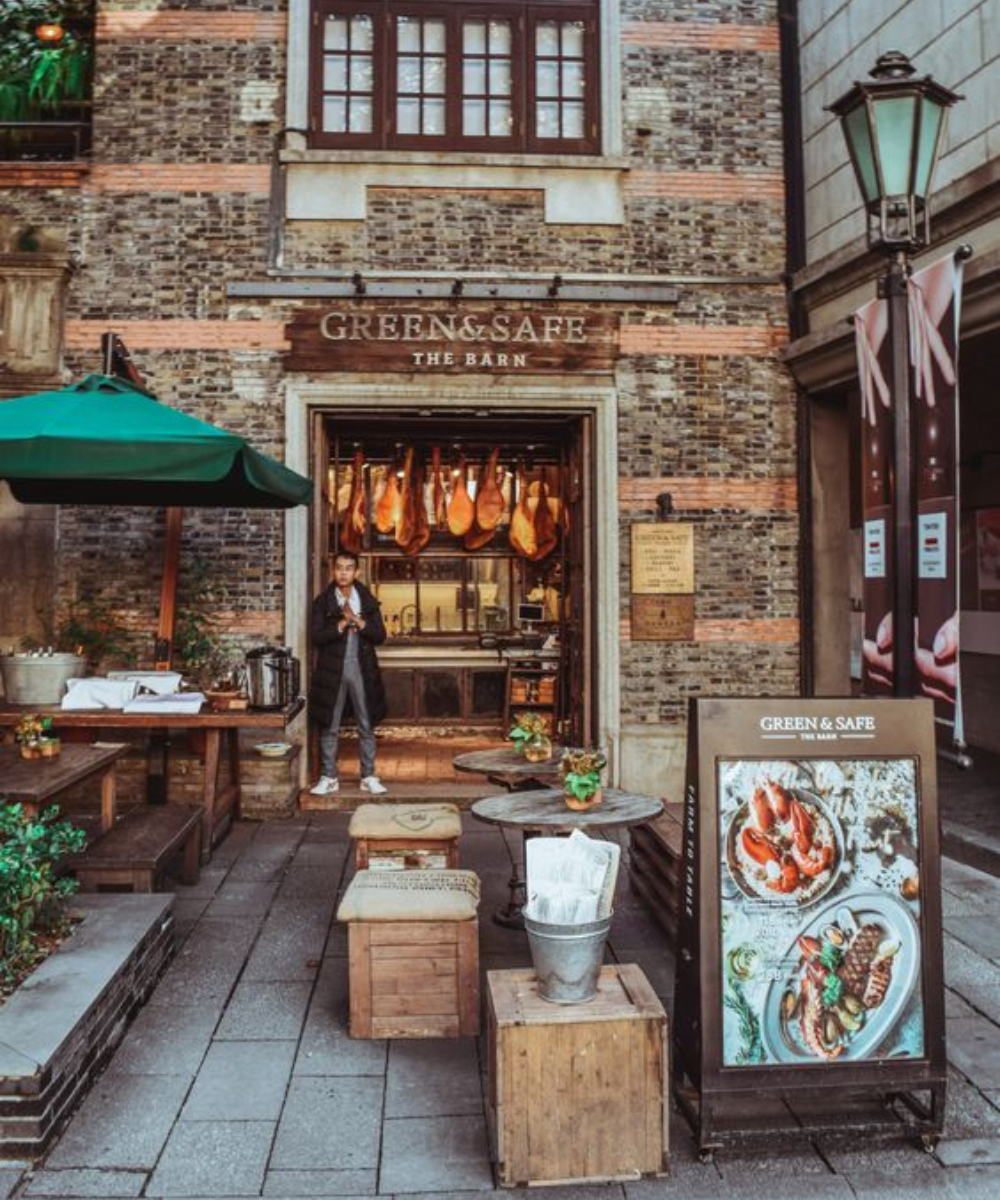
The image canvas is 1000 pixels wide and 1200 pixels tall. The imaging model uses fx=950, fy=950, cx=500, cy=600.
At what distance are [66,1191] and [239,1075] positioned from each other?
2.67 feet

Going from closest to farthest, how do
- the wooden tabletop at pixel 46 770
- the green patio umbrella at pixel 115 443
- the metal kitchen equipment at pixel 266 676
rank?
the wooden tabletop at pixel 46 770 → the green patio umbrella at pixel 115 443 → the metal kitchen equipment at pixel 266 676

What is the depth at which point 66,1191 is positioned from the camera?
3.04 meters

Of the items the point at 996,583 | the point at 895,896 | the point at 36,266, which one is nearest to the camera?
the point at 895,896

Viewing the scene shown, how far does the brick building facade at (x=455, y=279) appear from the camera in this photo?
8.42 metres

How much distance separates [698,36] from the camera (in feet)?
28.9

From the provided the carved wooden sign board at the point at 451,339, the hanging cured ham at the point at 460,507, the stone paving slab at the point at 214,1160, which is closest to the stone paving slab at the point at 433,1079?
the stone paving slab at the point at 214,1160

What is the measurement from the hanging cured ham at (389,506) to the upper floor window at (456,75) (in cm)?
356

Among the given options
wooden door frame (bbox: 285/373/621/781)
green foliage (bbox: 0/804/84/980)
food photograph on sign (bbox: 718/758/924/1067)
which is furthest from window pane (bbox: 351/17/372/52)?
food photograph on sign (bbox: 718/758/924/1067)

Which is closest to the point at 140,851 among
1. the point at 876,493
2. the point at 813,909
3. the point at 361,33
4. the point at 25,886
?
the point at 25,886

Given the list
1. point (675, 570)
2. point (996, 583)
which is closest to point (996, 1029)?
point (675, 570)

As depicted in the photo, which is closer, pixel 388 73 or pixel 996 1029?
pixel 996 1029

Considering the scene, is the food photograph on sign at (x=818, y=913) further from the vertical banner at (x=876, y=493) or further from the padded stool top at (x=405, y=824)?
the vertical banner at (x=876, y=493)

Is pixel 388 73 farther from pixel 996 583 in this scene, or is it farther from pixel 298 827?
pixel 996 583

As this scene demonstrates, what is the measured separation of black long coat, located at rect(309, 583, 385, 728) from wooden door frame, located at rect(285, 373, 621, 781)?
351 mm
